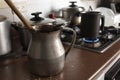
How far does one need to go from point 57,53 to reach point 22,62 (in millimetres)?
256

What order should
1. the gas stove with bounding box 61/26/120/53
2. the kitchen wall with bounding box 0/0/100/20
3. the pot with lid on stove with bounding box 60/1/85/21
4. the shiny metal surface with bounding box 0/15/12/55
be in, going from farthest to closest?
1. the pot with lid on stove with bounding box 60/1/85/21
2. the kitchen wall with bounding box 0/0/100/20
3. the gas stove with bounding box 61/26/120/53
4. the shiny metal surface with bounding box 0/15/12/55

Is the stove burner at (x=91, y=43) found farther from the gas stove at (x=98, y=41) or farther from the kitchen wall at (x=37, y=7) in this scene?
the kitchen wall at (x=37, y=7)

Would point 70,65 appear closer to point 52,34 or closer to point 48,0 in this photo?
point 52,34

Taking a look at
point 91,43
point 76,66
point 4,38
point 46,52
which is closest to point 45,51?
point 46,52

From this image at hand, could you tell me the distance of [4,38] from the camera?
95 centimetres

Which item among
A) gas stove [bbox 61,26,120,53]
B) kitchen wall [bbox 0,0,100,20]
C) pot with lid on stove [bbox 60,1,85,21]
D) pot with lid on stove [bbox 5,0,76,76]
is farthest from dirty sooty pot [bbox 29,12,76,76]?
pot with lid on stove [bbox 60,1,85,21]

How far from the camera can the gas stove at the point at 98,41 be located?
1078 millimetres

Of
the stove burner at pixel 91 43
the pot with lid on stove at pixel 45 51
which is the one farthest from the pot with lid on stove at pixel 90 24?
the pot with lid on stove at pixel 45 51

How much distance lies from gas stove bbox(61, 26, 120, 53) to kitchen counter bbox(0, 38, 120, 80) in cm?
4

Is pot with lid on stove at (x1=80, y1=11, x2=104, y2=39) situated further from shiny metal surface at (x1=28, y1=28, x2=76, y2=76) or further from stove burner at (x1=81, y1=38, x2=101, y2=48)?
shiny metal surface at (x1=28, y1=28, x2=76, y2=76)

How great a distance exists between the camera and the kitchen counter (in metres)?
0.80

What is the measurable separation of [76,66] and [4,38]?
39 centimetres

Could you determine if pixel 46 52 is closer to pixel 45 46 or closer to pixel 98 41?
pixel 45 46

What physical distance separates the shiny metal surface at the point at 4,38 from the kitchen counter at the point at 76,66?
0.18 feet
